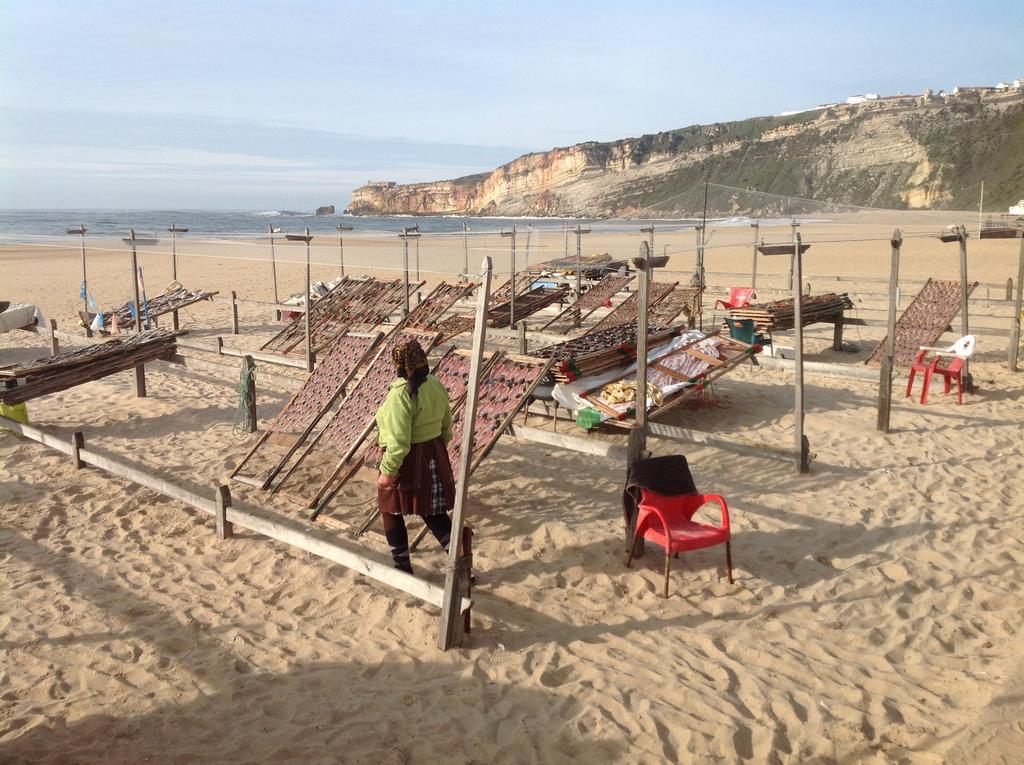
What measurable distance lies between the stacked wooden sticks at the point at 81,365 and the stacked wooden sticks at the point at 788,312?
6.90m

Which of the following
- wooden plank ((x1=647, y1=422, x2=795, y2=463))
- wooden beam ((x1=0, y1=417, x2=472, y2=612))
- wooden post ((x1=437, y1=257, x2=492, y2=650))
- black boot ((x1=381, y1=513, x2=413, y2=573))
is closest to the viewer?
wooden post ((x1=437, y1=257, x2=492, y2=650))

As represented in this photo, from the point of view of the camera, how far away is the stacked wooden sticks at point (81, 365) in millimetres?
6465

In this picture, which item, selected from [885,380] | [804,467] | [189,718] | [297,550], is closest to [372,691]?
[189,718]

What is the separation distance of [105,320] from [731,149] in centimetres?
5600

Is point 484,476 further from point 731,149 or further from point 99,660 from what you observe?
point 731,149

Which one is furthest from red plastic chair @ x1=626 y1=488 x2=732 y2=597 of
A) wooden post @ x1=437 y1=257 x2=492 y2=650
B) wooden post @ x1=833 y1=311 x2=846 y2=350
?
wooden post @ x1=833 y1=311 x2=846 y2=350

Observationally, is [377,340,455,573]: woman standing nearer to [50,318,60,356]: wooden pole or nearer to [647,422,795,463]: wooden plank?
[647,422,795,463]: wooden plank

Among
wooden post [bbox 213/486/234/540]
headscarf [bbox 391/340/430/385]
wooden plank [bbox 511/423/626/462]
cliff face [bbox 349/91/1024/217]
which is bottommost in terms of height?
wooden post [bbox 213/486/234/540]

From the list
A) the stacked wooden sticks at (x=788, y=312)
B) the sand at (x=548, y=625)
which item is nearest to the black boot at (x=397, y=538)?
the sand at (x=548, y=625)

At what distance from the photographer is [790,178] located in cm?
5234

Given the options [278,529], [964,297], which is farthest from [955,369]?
[278,529]

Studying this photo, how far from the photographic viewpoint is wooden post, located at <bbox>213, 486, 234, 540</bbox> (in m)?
4.69

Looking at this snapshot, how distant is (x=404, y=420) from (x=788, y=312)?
7486 mm

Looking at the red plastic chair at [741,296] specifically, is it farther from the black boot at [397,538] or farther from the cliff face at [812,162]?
the cliff face at [812,162]
